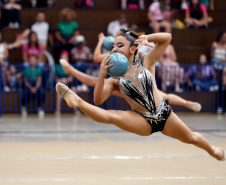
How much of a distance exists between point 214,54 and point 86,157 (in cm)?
919

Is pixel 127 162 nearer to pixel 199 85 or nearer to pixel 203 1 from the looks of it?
pixel 199 85

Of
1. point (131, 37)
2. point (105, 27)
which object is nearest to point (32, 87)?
point (105, 27)

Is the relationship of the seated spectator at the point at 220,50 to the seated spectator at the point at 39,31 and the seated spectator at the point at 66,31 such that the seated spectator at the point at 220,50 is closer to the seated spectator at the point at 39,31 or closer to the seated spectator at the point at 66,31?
the seated spectator at the point at 66,31

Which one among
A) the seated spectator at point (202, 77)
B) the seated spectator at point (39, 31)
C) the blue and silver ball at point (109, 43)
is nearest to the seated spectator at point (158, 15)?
the seated spectator at point (202, 77)

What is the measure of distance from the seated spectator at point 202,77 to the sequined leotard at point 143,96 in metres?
9.38

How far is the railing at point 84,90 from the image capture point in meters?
15.0

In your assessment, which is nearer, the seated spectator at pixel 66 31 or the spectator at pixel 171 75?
the spectator at pixel 171 75

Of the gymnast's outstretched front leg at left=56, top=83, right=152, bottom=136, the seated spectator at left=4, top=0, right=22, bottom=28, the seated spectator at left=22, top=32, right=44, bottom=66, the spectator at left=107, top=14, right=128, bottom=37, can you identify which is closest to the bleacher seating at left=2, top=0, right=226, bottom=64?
the seated spectator at left=4, top=0, right=22, bottom=28

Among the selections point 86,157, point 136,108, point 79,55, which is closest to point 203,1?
point 79,55

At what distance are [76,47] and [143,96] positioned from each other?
9.66 metres

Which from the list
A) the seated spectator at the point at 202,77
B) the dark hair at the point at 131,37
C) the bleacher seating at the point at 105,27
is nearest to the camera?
the dark hair at the point at 131,37

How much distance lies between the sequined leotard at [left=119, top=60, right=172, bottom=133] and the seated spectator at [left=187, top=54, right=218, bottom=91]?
938 centimetres

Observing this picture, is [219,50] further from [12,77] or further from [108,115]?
[108,115]

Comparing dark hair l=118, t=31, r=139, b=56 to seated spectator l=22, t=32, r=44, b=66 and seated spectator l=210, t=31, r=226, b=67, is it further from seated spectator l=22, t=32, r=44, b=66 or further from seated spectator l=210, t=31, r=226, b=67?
seated spectator l=210, t=31, r=226, b=67
